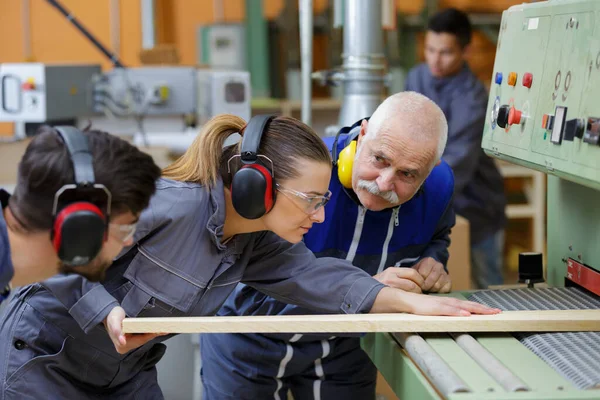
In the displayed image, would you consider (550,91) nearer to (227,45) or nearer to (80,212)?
(80,212)

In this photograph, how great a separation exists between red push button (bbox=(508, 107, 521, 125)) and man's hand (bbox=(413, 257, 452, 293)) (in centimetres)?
34

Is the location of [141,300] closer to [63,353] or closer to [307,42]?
[63,353]

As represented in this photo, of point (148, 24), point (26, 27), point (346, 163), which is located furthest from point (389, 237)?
point (26, 27)

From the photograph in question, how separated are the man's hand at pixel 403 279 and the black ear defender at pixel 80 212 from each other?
72 centimetres

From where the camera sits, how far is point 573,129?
1416 mm

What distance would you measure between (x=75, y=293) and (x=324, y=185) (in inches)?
18.9

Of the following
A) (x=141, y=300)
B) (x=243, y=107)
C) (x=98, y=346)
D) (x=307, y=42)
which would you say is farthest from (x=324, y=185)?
(x=243, y=107)

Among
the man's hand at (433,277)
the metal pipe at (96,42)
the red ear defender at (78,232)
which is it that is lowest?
the man's hand at (433,277)

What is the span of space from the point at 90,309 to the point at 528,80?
0.94 meters

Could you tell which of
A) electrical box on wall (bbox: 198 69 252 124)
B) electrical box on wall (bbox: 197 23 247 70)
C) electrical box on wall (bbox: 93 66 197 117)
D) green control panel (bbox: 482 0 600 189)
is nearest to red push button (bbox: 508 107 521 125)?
green control panel (bbox: 482 0 600 189)

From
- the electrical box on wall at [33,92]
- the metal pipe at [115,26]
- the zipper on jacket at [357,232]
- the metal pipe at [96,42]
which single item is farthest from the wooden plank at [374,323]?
the metal pipe at [115,26]

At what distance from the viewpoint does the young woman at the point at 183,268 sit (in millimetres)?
1422

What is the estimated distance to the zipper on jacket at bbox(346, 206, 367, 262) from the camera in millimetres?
1810

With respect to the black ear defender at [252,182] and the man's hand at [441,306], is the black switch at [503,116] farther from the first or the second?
the black ear defender at [252,182]
